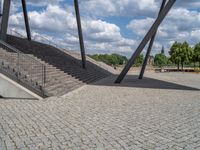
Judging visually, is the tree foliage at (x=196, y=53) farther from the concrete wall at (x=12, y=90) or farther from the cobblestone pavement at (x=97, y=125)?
the concrete wall at (x=12, y=90)

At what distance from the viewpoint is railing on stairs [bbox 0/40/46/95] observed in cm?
1368

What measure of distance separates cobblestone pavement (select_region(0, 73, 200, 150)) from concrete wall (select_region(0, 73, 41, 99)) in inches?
25.2

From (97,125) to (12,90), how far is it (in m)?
6.16

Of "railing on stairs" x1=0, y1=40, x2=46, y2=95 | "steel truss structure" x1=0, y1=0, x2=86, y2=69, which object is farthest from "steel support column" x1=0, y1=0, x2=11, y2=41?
"railing on stairs" x1=0, y1=40, x2=46, y2=95

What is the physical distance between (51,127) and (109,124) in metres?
1.68

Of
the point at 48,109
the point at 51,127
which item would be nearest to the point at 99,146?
the point at 51,127

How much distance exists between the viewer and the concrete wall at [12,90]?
13.3 m

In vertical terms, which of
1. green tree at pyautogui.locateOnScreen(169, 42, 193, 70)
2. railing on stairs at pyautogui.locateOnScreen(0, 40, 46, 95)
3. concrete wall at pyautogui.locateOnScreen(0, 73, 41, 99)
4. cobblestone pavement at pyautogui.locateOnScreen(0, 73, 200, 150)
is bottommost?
cobblestone pavement at pyautogui.locateOnScreen(0, 73, 200, 150)

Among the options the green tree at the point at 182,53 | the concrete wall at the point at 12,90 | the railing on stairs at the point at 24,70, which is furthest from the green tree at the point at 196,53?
the concrete wall at the point at 12,90

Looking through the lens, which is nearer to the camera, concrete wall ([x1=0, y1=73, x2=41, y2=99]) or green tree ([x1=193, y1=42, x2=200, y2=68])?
concrete wall ([x1=0, y1=73, x2=41, y2=99])

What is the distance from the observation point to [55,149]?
20.6ft

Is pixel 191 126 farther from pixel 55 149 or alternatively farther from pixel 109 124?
pixel 55 149

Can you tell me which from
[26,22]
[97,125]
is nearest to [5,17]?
[26,22]

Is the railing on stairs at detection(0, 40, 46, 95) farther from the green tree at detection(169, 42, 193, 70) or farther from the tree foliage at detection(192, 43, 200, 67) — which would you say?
the tree foliage at detection(192, 43, 200, 67)
